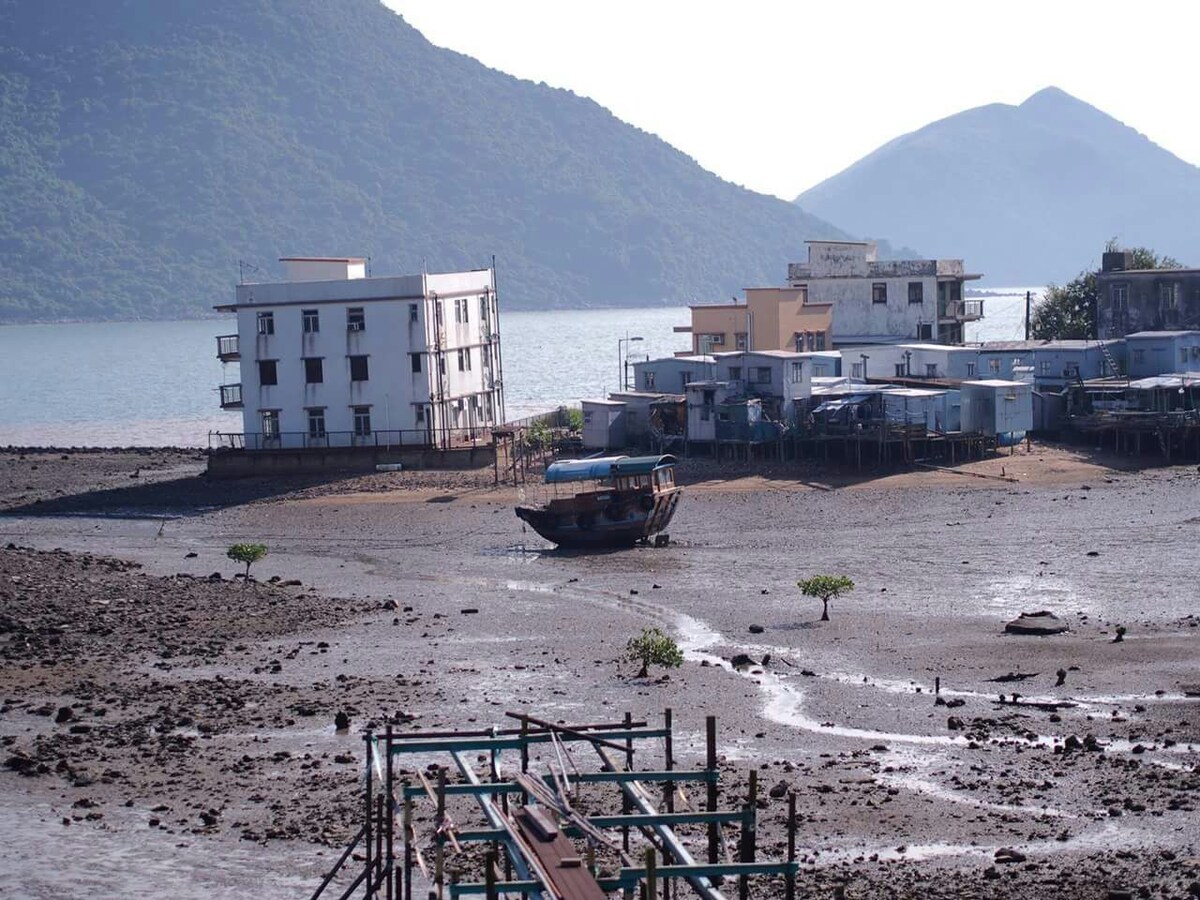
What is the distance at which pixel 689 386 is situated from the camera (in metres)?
74.0

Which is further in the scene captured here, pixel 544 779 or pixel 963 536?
pixel 963 536

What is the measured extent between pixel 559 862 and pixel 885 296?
81105 mm

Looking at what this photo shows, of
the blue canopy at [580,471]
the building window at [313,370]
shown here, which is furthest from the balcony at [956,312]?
the blue canopy at [580,471]

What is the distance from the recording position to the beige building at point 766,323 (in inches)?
3462

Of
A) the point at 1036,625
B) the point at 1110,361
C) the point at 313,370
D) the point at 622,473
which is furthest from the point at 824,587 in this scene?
the point at 1110,361

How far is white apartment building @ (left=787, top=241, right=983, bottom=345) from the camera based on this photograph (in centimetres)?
9662

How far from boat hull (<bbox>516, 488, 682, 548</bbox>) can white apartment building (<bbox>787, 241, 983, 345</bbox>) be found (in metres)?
41.1

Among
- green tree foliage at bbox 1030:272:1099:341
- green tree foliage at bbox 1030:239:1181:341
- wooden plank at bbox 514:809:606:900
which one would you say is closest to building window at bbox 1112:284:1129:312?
green tree foliage at bbox 1030:239:1181:341

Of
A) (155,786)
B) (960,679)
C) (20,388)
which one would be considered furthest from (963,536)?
(20,388)

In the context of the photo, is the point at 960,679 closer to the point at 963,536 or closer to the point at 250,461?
the point at 963,536

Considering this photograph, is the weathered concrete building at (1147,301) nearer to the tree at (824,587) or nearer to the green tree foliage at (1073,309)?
the green tree foliage at (1073,309)

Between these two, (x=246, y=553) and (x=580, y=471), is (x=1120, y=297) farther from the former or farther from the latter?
(x=246, y=553)

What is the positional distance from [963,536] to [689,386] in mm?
20683

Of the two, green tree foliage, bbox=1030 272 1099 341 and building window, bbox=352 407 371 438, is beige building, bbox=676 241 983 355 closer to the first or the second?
green tree foliage, bbox=1030 272 1099 341
